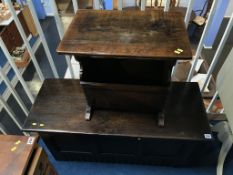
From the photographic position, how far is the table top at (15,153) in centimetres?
92

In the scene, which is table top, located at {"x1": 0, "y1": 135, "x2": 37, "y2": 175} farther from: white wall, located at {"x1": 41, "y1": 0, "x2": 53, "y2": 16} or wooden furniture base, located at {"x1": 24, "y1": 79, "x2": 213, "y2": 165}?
white wall, located at {"x1": 41, "y1": 0, "x2": 53, "y2": 16}

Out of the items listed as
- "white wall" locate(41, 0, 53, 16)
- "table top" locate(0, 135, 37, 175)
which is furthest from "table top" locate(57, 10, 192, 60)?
"white wall" locate(41, 0, 53, 16)

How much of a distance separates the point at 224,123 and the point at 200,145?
15.9 inches

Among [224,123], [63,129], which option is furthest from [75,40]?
[224,123]

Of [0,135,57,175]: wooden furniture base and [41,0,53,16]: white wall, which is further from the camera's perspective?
[41,0,53,16]: white wall

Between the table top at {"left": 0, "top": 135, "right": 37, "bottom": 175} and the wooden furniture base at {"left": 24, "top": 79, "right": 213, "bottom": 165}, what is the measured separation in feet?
0.67

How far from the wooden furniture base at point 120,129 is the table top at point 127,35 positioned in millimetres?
510

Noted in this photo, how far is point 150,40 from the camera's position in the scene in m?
0.91

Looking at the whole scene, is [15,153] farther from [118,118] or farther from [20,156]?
[118,118]

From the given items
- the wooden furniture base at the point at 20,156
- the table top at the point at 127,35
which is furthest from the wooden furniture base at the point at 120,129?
the table top at the point at 127,35

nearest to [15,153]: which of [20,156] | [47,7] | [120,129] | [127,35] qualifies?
[20,156]

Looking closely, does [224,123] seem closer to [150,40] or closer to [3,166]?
[150,40]

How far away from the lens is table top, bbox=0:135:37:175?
0.92 metres

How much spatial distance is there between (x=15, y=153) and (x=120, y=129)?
543 mm
